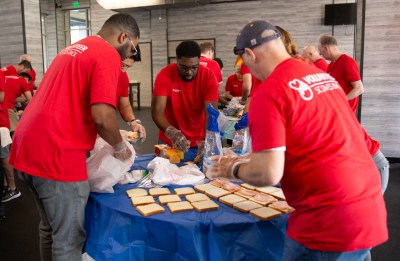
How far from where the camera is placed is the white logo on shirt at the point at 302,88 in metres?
1.02

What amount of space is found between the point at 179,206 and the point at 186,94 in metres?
1.29

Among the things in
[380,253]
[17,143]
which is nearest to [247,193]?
[17,143]

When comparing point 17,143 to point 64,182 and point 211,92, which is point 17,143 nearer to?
point 64,182

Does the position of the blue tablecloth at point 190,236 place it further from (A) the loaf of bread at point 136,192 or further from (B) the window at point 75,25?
(B) the window at point 75,25

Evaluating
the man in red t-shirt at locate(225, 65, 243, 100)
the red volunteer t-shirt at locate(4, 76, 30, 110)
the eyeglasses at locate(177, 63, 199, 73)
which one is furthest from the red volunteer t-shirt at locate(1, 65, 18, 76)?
the eyeglasses at locate(177, 63, 199, 73)

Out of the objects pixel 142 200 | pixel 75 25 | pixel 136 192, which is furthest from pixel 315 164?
pixel 75 25

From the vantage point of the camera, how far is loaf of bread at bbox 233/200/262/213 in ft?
4.77

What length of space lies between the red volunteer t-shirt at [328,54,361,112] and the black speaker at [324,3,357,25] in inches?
223

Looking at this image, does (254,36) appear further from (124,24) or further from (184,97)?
(184,97)

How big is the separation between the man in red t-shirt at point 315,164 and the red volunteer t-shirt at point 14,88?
15.0 feet

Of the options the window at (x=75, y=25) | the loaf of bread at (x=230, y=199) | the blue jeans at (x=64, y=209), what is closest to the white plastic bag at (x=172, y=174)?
the loaf of bread at (x=230, y=199)

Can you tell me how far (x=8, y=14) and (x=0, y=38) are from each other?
483 millimetres

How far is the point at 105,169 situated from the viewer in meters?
1.67

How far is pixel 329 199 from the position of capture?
3.28 feet
